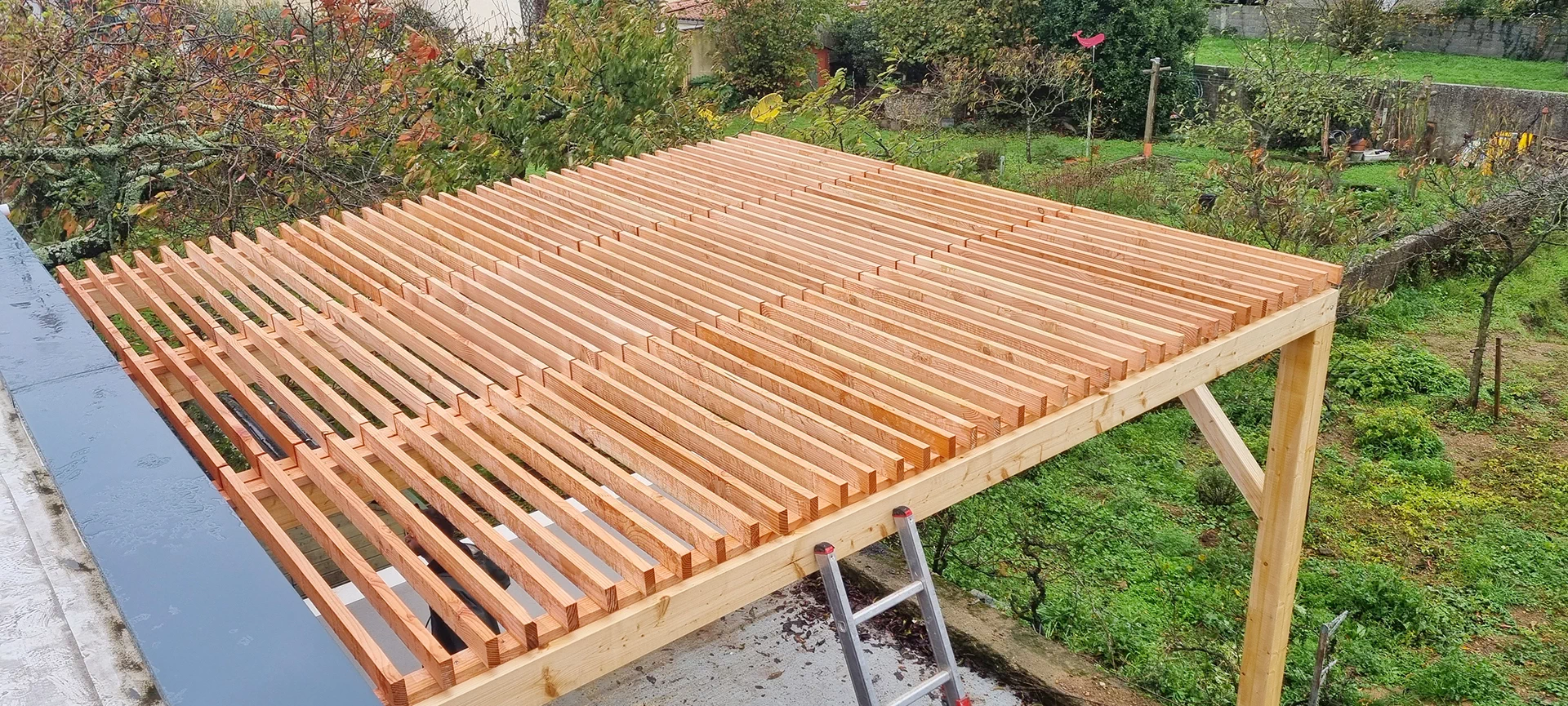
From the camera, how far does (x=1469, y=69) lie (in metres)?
19.7

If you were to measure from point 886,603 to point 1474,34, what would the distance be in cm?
2269

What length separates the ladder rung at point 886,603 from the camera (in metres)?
3.16

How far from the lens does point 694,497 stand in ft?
10.5

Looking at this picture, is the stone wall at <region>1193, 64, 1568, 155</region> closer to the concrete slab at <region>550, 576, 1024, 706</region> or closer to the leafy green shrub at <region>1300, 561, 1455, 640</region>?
the leafy green shrub at <region>1300, 561, 1455, 640</region>

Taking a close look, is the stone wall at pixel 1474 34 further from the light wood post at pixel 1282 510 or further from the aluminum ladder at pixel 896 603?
the aluminum ladder at pixel 896 603

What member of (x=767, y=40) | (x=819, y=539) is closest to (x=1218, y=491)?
(x=819, y=539)

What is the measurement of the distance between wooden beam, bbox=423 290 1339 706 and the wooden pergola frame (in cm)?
1

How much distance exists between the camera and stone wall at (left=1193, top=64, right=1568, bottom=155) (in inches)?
626

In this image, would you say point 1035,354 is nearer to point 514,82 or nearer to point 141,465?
point 141,465

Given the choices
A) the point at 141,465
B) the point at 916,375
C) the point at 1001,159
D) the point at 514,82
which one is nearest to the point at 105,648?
the point at 141,465

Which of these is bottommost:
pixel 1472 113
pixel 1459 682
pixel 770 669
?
pixel 770 669

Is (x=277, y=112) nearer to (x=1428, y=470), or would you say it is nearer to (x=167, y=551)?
(x=167, y=551)

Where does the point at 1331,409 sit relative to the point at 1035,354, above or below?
below

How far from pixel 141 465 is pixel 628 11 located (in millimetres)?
8189
